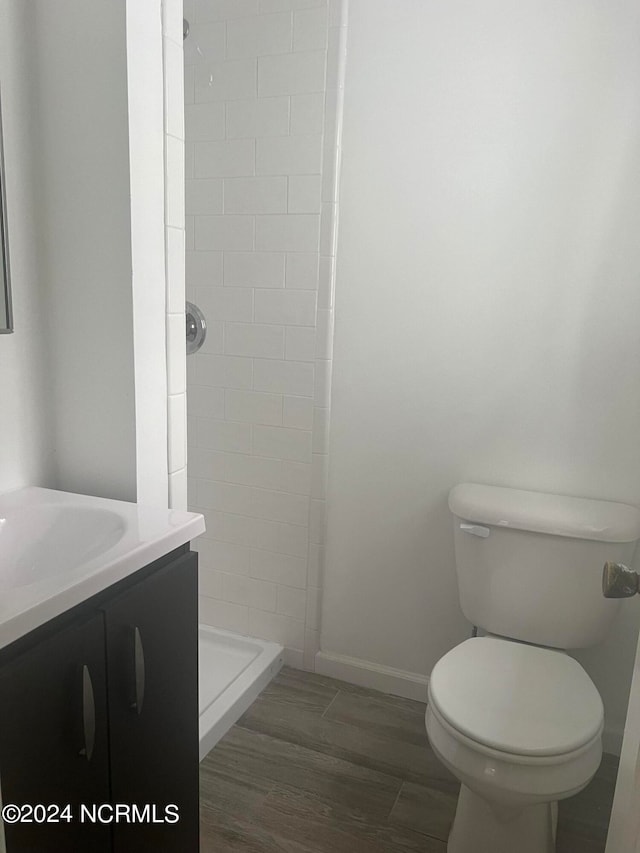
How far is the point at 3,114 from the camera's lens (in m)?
1.25

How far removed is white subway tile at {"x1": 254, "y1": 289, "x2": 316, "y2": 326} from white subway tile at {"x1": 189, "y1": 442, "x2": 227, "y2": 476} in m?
0.42

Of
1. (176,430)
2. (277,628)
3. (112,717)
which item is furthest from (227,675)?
(112,717)

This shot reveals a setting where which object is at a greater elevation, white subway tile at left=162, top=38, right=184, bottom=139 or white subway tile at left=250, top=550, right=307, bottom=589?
white subway tile at left=162, top=38, right=184, bottom=139

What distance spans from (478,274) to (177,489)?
43.2 inches

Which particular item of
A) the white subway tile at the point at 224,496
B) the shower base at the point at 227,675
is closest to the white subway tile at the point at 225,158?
the white subway tile at the point at 224,496

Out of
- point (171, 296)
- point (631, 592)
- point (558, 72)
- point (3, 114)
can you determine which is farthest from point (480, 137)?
point (631, 592)

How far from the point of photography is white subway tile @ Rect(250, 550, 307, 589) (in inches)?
92.0

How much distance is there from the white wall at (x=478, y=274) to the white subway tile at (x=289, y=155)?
0.12 meters

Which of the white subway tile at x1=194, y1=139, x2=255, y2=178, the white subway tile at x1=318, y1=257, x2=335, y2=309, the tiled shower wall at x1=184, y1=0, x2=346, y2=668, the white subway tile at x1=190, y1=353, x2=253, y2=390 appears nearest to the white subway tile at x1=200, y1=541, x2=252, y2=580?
the tiled shower wall at x1=184, y1=0, x2=346, y2=668

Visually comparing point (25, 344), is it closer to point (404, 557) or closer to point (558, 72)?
point (404, 557)

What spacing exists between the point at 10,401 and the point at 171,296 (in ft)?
1.30

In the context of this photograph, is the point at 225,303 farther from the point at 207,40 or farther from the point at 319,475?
the point at 207,40

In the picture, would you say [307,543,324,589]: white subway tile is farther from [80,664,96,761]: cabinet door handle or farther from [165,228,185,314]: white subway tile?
[80,664,96,761]: cabinet door handle

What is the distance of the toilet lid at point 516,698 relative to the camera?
1.36m
